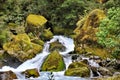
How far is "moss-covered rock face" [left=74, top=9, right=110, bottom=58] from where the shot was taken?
76.0ft

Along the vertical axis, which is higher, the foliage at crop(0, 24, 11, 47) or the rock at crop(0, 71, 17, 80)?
the foliage at crop(0, 24, 11, 47)

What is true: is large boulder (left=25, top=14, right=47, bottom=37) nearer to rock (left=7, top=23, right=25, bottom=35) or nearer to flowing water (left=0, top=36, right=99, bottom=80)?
rock (left=7, top=23, right=25, bottom=35)

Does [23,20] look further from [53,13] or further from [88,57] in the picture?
[88,57]

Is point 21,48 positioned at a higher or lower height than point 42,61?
higher

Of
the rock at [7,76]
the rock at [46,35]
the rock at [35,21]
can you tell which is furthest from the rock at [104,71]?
the rock at [35,21]

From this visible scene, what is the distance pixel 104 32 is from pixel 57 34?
14707 mm

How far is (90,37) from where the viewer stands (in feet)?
78.2

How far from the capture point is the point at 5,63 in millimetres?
22391

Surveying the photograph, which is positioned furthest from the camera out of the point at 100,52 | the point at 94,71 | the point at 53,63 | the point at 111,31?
the point at 100,52

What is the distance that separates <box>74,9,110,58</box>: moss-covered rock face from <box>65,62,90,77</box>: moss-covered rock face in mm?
3204

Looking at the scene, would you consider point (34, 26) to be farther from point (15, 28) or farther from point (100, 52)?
point (100, 52)

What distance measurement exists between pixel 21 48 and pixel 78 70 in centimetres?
560

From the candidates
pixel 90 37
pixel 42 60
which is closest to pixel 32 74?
pixel 42 60

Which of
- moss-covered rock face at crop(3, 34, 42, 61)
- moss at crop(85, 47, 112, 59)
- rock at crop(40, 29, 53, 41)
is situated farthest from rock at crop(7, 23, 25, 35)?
moss at crop(85, 47, 112, 59)
